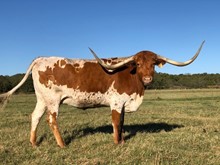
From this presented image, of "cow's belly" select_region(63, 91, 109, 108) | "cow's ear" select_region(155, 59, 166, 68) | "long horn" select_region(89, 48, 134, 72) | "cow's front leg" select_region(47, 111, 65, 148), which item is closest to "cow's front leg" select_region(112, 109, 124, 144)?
"cow's belly" select_region(63, 91, 109, 108)

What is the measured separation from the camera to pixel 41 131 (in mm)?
12227

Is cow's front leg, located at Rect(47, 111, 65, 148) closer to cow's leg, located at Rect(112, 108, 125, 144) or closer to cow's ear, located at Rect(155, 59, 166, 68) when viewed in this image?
cow's leg, located at Rect(112, 108, 125, 144)

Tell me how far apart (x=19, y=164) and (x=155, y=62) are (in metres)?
4.62

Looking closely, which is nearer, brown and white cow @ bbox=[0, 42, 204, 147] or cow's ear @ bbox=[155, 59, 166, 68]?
brown and white cow @ bbox=[0, 42, 204, 147]

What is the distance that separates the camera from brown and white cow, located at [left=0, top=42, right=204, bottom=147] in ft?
31.0

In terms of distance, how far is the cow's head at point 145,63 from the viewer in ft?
29.9

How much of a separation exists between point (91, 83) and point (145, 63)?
170 centimetres

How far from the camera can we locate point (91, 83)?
9.65m

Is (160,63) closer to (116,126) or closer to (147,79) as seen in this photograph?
(147,79)

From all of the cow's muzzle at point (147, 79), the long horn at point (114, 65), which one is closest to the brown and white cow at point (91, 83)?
the long horn at point (114, 65)

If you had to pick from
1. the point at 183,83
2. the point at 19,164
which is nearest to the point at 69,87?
the point at 19,164

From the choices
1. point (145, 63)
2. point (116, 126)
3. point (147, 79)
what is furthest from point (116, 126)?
point (145, 63)

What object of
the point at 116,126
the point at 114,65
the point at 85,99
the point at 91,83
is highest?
the point at 114,65

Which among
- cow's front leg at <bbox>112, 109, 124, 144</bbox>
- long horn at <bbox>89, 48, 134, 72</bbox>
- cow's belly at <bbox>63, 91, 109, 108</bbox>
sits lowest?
cow's front leg at <bbox>112, 109, 124, 144</bbox>
